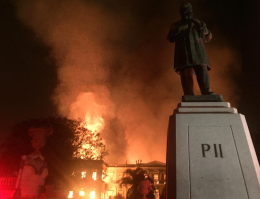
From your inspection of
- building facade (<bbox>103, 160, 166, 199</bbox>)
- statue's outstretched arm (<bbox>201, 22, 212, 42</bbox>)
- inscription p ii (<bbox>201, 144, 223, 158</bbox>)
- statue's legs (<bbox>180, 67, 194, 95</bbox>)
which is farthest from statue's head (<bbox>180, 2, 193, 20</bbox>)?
building facade (<bbox>103, 160, 166, 199</bbox>)

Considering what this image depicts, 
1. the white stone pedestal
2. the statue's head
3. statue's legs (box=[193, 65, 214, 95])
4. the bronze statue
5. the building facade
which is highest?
the building facade

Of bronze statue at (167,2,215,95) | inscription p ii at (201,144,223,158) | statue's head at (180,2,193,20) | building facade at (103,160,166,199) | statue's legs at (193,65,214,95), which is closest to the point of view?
inscription p ii at (201,144,223,158)

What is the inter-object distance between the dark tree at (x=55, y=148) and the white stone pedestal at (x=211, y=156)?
18226 mm

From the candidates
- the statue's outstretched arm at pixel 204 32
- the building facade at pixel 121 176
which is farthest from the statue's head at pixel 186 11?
the building facade at pixel 121 176

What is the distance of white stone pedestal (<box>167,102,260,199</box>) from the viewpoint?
2.94 m

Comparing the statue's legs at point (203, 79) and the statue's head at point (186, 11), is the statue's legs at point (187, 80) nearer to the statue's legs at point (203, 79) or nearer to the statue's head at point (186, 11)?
the statue's legs at point (203, 79)

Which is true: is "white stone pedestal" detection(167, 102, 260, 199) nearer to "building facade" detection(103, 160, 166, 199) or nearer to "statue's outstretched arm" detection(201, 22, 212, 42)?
"statue's outstretched arm" detection(201, 22, 212, 42)

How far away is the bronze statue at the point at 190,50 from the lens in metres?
4.45

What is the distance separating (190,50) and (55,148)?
18.9 meters

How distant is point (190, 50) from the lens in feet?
15.0

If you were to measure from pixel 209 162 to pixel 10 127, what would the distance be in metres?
25.5

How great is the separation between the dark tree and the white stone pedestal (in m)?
18.2

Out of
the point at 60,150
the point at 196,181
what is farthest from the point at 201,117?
the point at 60,150

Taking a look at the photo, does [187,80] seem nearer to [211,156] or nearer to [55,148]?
[211,156]
